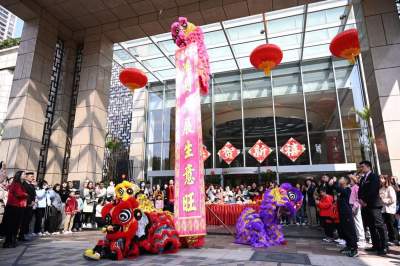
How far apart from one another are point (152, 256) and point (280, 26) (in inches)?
403

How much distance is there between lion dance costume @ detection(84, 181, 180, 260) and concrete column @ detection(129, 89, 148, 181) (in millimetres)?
11171

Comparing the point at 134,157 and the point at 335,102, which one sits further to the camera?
the point at 134,157

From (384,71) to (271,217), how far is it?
184 inches

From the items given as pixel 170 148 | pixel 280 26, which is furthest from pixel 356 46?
pixel 170 148

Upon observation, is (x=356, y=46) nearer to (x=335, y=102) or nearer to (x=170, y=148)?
(x=335, y=102)

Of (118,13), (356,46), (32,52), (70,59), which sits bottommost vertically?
(356,46)

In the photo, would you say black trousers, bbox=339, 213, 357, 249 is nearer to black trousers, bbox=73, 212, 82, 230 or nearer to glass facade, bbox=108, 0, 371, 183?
black trousers, bbox=73, 212, 82, 230

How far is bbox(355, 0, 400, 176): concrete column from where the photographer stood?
6.43 meters

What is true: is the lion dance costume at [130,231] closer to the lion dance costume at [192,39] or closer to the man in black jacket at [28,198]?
the man in black jacket at [28,198]

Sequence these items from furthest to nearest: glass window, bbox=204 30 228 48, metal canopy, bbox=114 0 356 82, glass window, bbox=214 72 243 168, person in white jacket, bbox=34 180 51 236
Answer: glass window, bbox=214 72 243 168 < glass window, bbox=204 30 228 48 < metal canopy, bbox=114 0 356 82 < person in white jacket, bbox=34 180 51 236

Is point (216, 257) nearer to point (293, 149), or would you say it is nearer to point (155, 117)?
point (293, 149)

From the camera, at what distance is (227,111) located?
15.6m

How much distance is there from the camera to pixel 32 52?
8.55 meters

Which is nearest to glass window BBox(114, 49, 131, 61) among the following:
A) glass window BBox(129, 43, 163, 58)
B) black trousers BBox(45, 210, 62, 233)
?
glass window BBox(129, 43, 163, 58)
